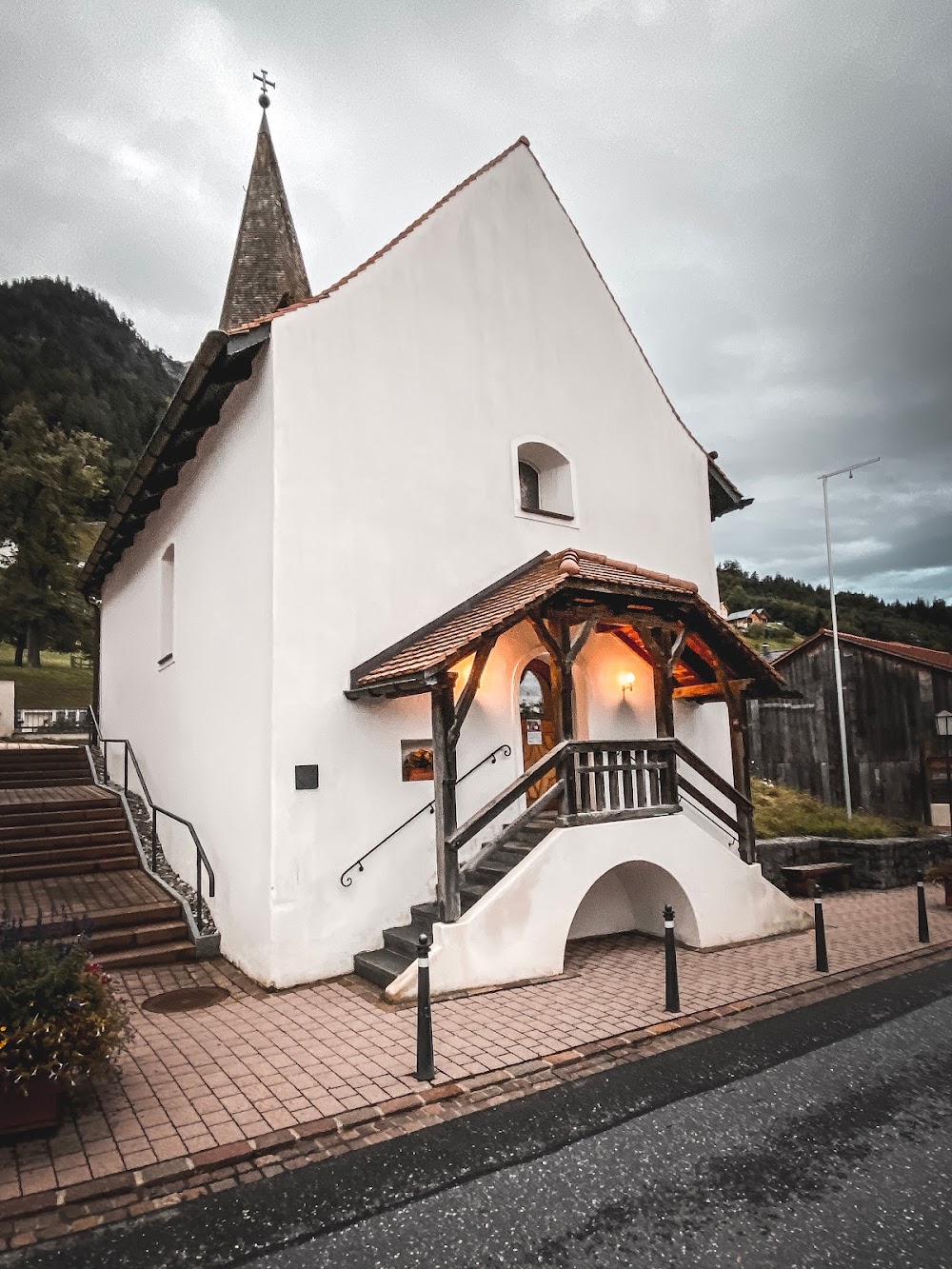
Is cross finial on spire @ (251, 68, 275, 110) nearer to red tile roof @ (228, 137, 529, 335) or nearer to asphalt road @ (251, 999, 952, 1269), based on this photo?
red tile roof @ (228, 137, 529, 335)

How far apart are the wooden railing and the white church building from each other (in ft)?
0.12

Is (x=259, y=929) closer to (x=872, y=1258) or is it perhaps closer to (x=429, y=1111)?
(x=429, y=1111)

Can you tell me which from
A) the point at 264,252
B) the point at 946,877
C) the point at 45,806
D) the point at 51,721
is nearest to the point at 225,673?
the point at 45,806

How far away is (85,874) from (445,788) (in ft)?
20.9

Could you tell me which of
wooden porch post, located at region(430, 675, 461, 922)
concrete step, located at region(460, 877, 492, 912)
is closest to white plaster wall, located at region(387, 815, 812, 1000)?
wooden porch post, located at region(430, 675, 461, 922)

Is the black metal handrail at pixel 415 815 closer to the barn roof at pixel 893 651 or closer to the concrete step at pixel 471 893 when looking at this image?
the concrete step at pixel 471 893

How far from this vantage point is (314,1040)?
6293 mm

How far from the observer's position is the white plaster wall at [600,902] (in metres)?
7.50

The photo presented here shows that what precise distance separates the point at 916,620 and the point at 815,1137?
58.0 metres

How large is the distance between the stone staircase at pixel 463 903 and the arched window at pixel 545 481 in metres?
4.62

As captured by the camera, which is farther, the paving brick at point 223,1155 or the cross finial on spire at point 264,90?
the cross finial on spire at point 264,90

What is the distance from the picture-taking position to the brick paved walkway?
15.2 ft

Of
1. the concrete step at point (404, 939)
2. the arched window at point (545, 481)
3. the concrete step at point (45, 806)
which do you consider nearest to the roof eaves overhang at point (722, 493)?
the arched window at point (545, 481)

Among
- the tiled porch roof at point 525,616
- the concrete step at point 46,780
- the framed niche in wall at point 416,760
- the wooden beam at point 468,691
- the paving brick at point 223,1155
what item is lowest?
the paving brick at point 223,1155
